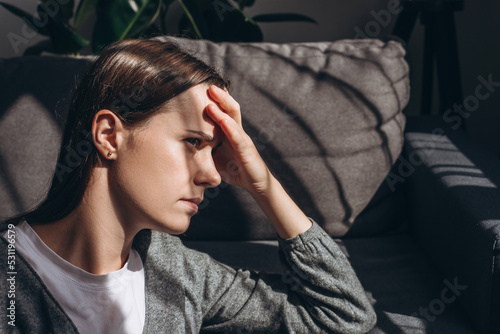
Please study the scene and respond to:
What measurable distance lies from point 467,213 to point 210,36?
1171 millimetres

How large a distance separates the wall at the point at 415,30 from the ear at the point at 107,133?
1.40 metres

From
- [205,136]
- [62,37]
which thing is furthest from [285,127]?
[62,37]

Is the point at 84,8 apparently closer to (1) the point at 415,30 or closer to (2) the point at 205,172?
(2) the point at 205,172

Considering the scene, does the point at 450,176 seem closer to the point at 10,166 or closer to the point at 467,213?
the point at 467,213

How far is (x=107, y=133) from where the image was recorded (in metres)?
0.75

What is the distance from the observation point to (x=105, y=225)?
0.77m

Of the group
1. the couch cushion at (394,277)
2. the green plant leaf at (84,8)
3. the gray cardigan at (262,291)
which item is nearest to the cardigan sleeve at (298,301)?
the gray cardigan at (262,291)

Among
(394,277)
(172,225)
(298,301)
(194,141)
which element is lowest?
(394,277)

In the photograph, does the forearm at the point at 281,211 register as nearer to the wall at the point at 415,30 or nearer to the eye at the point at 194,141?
the eye at the point at 194,141

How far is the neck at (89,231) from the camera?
752 millimetres

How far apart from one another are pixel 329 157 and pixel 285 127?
147 mm

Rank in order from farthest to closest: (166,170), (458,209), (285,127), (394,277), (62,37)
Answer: (62,37)
(285,127)
(394,277)
(458,209)
(166,170)

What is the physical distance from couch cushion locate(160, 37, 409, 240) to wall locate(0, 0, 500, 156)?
0.75m

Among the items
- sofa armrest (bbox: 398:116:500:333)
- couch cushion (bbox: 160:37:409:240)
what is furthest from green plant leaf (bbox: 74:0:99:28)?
sofa armrest (bbox: 398:116:500:333)
